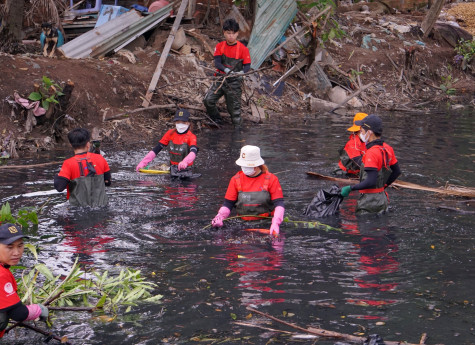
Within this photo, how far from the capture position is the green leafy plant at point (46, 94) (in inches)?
562

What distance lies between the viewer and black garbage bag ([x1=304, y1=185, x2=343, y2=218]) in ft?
31.6

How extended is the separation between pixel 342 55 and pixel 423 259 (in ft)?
56.6

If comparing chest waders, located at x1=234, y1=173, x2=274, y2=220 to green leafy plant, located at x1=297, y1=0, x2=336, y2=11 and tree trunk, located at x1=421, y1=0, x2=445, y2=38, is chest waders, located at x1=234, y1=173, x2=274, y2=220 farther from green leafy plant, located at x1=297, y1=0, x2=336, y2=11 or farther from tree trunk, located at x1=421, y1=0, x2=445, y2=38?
tree trunk, located at x1=421, y1=0, x2=445, y2=38

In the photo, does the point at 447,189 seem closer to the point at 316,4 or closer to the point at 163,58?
the point at 163,58

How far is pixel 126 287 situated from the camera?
6457mm

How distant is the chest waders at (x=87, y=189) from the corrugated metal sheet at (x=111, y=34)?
9.51m

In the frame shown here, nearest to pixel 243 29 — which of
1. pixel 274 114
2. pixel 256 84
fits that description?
pixel 256 84

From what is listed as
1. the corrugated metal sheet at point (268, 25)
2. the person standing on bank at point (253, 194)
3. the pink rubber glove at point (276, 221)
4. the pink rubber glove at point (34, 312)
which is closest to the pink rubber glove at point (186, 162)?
the person standing on bank at point (253, 194)

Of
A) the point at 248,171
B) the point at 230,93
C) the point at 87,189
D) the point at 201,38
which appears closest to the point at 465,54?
the point at 201,38

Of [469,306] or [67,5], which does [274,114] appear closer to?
[67,5]

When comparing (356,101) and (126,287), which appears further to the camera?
(356,101)

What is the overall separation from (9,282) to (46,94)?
33.3ft

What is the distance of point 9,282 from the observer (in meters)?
5.01

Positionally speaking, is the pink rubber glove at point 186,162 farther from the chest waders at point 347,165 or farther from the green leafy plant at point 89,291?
the green leafy plant at point 89,291
